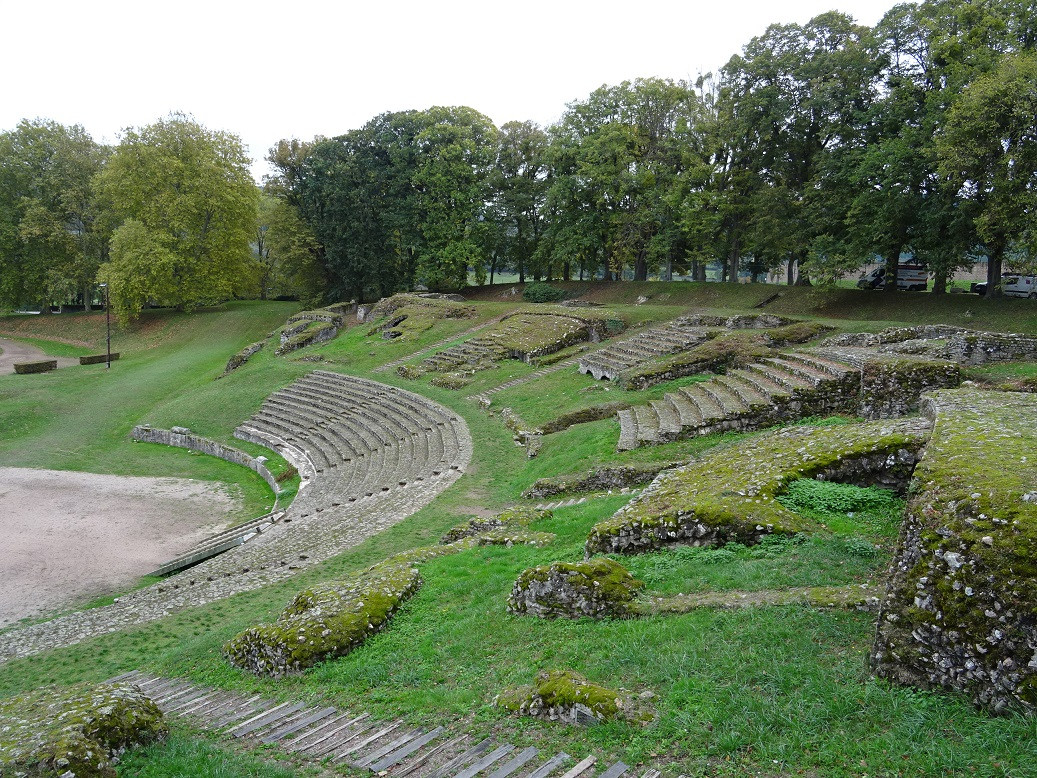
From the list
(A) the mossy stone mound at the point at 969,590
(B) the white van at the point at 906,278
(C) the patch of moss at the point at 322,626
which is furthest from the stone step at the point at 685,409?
(B) the white van at the point at 906,278

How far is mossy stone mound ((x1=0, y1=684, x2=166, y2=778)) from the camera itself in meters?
4.99

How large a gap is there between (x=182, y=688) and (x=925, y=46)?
3460 centimetres

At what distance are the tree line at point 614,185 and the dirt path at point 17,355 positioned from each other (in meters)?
4.96

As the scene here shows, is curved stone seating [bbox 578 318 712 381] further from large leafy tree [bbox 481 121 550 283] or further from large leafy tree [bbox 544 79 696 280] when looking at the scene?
large leafy tree [bbox 481 121 550 283]

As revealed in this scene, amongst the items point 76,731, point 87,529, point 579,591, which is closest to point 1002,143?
point 579,591

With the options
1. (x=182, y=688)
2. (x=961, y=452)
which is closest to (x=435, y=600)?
(x=182, y=688)

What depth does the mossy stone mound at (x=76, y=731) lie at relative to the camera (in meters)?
4.99

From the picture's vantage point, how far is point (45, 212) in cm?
4953

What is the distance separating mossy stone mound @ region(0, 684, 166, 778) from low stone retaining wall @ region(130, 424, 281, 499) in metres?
16.8

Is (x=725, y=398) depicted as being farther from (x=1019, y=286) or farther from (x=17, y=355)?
(x=17, y=355)

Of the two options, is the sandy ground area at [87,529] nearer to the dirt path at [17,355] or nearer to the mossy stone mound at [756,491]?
the mossy stone mound at [756,491]

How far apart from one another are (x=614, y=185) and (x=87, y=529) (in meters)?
33.3

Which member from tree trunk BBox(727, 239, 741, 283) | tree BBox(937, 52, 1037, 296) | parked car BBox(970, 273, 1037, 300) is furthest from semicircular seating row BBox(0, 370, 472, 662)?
parked car BBox(970, 273, 1037, 300)

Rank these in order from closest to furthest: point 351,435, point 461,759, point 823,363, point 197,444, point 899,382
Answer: point 461,759 < point 899,382 < point 823,363 < point 351,435 < point 197,444
